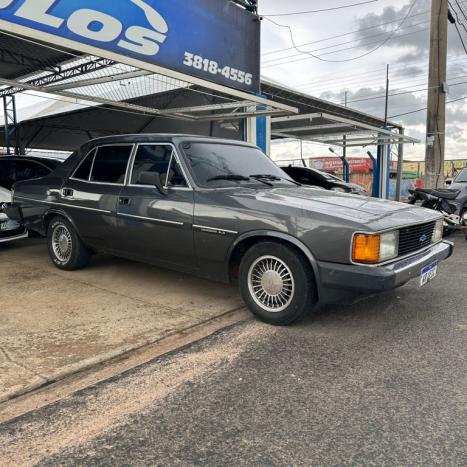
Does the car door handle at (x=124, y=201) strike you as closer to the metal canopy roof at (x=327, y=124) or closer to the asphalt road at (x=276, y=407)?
the asphalt road at (x=276, y=407)

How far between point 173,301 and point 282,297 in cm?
133

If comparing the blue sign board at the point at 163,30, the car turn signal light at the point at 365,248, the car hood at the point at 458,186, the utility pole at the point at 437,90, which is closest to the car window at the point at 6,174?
the blue sign board at the point at 163,30

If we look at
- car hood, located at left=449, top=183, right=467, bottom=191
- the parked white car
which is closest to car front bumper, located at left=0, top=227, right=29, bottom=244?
the parked white car

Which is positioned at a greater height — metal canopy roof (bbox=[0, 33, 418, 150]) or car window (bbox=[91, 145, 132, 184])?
metal canopy roof (bbox=[0, 33, 418, 150])

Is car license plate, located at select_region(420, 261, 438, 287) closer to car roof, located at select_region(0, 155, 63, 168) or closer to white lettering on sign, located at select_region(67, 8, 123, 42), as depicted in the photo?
white lettering on sign, located at select_region(67, 8, 123, 42)

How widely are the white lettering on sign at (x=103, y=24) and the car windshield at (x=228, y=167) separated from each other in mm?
2376

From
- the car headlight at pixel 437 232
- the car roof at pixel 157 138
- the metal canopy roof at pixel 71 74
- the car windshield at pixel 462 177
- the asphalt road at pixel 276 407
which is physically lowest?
the asphalt road at pixel 276 407

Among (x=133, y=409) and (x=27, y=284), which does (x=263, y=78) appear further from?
(x=133, y=409)

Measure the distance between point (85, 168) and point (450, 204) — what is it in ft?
22.9

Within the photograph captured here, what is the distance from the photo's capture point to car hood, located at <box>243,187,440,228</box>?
3831 millimetres

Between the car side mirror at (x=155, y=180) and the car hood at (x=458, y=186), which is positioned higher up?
the car side mirror at (x=155, y=180)

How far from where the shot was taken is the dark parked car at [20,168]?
8.52 metres

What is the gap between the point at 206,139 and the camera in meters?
5.06

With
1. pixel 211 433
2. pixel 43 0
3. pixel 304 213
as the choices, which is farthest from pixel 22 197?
pixel 211 433
